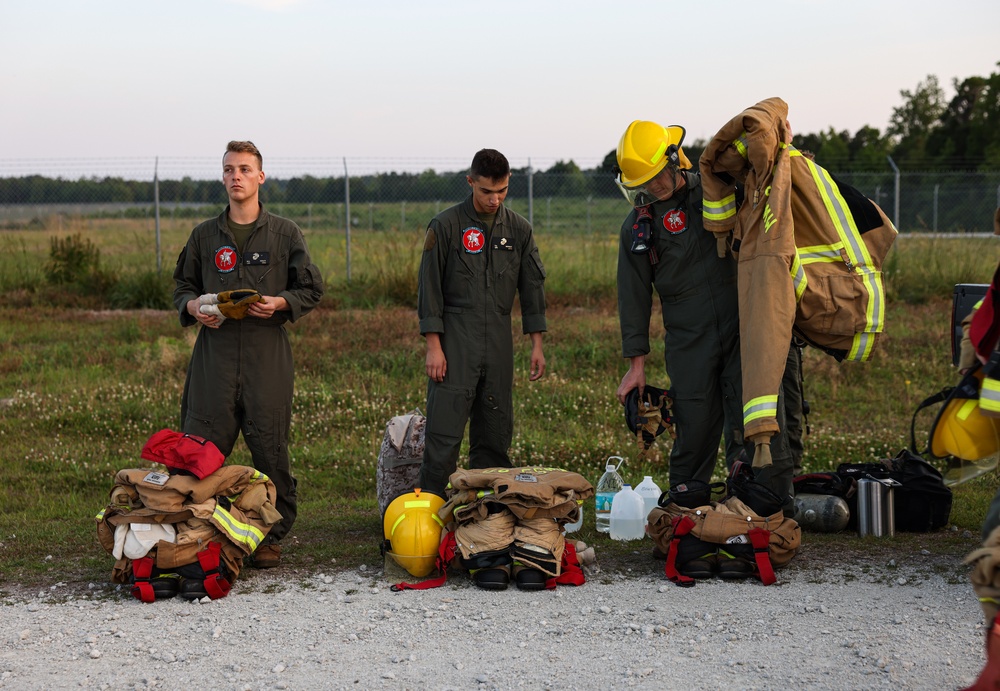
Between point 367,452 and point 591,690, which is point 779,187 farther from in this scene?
point 367,452

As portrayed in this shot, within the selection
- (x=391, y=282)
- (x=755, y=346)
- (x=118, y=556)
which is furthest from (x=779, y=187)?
(x=391, y=282)

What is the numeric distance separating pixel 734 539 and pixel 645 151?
88.2 inches

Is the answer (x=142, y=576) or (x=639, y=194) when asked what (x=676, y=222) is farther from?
(x=142, y=576)

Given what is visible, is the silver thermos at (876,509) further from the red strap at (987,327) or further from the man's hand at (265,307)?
the man's hand at (265,307)

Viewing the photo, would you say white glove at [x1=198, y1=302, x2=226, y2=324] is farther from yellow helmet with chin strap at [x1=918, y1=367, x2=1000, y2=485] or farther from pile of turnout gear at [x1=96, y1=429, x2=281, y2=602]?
yellow helmet with chin strap at [x1=918, y1=367, x2=1000, y2=485]

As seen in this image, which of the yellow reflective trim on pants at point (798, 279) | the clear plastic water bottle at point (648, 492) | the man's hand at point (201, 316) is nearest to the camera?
the yellow reflective trim on pants at point (798, 279)

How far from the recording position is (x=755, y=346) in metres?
5.11

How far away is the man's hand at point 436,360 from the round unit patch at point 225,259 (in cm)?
128

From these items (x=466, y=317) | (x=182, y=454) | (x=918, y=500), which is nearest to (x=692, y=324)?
(x=466, y=317)

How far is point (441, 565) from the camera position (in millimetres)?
5652

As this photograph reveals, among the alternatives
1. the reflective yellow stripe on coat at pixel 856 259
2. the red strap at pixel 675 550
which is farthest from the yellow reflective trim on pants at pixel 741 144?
the red strap at pixel 675 550

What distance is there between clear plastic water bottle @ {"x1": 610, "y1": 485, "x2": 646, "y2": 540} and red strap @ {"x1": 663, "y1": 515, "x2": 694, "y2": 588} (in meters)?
0.96

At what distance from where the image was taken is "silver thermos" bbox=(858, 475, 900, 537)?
20.9 feet

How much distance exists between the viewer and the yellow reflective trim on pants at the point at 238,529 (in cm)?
552
